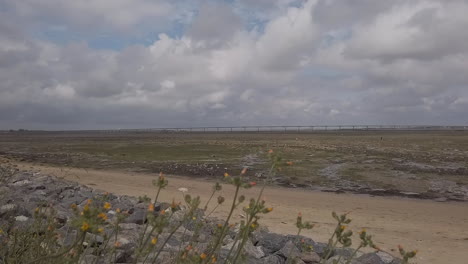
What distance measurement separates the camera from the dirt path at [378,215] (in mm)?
9860

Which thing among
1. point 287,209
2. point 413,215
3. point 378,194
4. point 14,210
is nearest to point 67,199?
point 14,210

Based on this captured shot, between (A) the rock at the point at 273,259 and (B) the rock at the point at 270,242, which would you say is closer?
(A) the rock at the point at 273,259

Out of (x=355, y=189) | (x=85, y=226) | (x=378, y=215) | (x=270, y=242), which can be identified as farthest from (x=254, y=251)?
(x=355, y=189)

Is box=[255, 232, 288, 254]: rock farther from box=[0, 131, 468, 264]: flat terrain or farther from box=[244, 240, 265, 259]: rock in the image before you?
box=[0, 131, 468, 264]: flat terrain

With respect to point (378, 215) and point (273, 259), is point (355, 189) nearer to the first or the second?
point (378, 215)

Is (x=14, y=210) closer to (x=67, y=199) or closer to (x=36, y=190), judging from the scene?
(x=67, y=199)

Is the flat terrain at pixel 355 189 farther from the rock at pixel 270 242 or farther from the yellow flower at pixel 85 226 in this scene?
the rock at pixel 270 242

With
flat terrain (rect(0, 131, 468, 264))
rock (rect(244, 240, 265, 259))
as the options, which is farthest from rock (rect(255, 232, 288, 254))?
flat terrain (rect(0, 131, 468, 264))

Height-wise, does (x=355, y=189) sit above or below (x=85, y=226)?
below

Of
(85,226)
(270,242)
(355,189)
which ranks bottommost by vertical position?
(355,189)

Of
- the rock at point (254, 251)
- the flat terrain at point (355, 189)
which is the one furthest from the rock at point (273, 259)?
the flat terrain at point (355, 189)

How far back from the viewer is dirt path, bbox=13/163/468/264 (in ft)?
32.3

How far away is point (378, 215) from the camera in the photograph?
14.0m

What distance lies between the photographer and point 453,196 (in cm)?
1838
